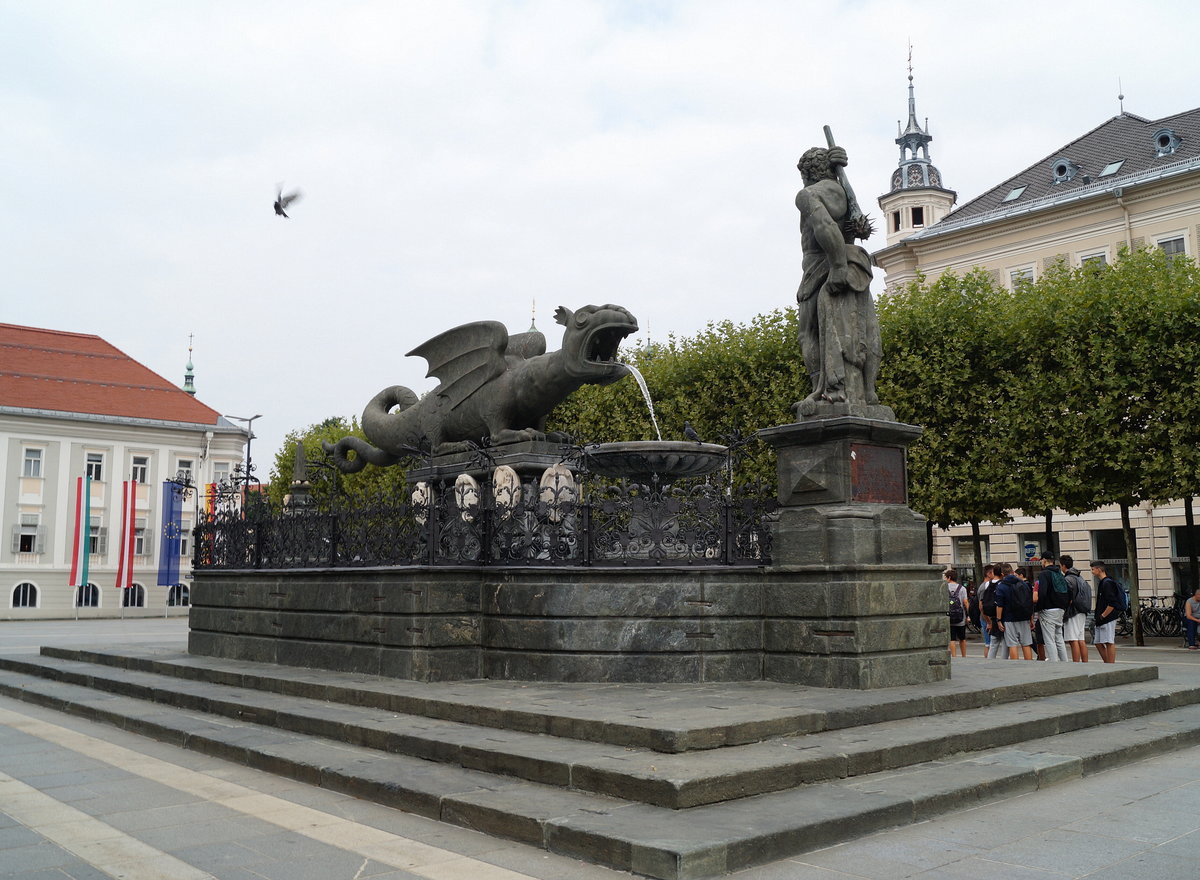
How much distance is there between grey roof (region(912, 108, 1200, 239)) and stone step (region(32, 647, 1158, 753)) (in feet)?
105

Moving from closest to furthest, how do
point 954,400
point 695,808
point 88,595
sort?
point 695,808 → point 954,400 → point 88,595

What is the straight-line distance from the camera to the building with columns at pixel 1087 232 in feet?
111

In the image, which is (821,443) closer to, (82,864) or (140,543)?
(82,864)

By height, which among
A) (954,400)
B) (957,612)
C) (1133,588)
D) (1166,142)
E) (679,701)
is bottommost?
(679,701)

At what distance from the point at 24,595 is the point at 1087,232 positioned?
49.1 m

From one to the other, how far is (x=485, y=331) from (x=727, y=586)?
5177 mm

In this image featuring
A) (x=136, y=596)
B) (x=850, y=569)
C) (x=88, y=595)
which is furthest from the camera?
(x=136, y=596)

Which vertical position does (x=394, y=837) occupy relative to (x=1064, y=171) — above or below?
below

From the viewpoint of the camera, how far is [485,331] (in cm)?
1263

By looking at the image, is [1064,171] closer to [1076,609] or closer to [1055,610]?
[1076,609]

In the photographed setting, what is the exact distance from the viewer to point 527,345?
13102 millimetres

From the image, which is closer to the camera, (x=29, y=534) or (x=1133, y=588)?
(x=1133, y=588)

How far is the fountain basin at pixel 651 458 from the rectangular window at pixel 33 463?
47235 mm

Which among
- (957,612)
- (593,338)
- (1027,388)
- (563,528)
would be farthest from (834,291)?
(1027,388)
